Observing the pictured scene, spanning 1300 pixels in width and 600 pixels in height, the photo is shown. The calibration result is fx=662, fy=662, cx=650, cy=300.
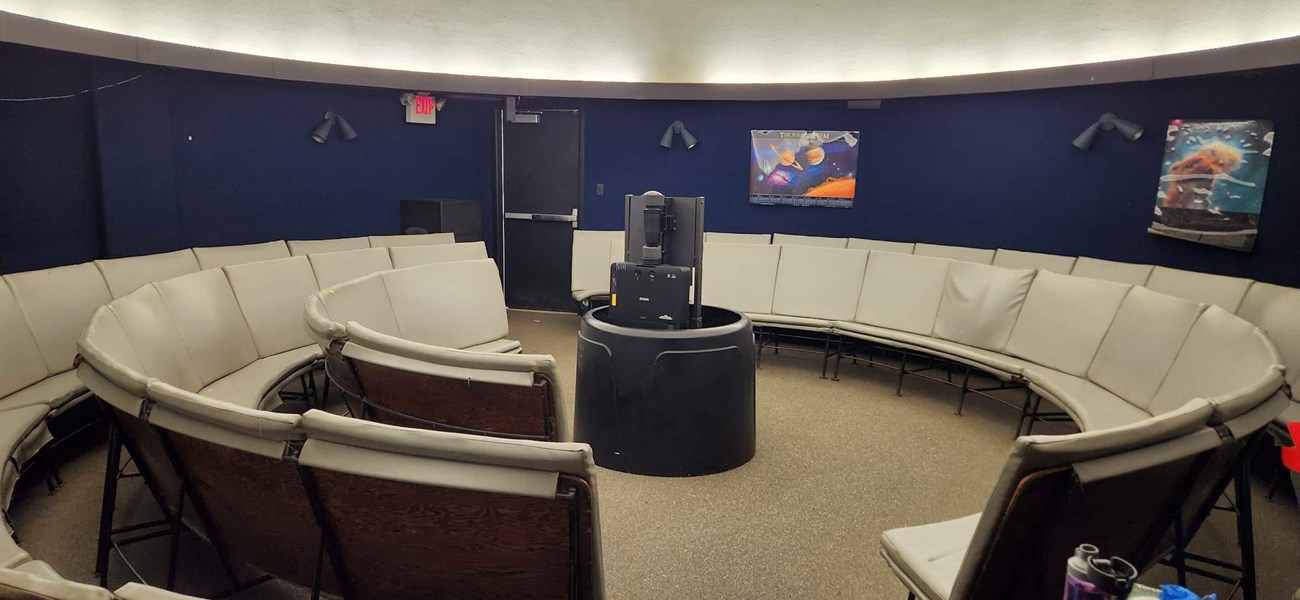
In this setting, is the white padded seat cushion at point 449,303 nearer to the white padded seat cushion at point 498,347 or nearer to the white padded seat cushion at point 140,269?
the white padded seat cushion at point 498,347

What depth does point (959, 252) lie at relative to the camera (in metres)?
6.49

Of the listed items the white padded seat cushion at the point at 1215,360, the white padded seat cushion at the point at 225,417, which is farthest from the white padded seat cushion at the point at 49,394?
the white padded seat cushion at the point at 1215,360

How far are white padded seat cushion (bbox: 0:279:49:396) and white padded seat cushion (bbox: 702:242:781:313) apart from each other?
4561 mm

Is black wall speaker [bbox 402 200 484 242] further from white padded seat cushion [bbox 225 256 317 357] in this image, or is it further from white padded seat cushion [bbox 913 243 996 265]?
white padded seat cushion [bbox 913 243 996 265]

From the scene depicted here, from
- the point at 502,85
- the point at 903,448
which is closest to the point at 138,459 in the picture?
the point at 903,448

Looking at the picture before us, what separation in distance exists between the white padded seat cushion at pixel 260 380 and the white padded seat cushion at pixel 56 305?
826mm

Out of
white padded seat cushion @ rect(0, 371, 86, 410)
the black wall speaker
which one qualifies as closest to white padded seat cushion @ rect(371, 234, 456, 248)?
the black wall speaker

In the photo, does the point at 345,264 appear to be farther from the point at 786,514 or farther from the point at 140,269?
the point at 786,514

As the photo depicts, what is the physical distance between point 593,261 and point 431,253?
182 centimetres

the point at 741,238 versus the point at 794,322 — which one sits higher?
the point at 741,238

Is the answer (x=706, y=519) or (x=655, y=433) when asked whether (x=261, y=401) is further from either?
(x=706, y=519)

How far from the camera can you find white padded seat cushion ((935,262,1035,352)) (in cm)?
477

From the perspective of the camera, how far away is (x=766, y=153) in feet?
24.8

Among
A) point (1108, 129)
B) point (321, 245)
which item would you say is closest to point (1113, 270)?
point (1108, 129)
